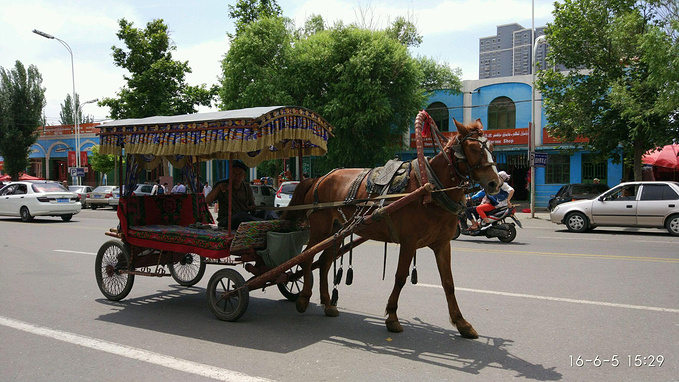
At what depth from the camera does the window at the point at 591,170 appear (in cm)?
2758

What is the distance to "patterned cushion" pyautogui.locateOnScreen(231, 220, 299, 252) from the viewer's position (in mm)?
5859

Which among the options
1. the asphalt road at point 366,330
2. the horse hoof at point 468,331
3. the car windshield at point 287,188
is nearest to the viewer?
the asphalt road at point 366,330

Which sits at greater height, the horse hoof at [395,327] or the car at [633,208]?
the car at [633,208]

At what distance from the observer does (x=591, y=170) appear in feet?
91.5

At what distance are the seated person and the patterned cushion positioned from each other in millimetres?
435

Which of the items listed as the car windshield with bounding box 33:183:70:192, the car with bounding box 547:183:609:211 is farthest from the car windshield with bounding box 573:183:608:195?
the car windshield with bounding box 33:183:70:192

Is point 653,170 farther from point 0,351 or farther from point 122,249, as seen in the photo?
point 0,351

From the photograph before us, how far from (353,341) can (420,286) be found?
8.93ft

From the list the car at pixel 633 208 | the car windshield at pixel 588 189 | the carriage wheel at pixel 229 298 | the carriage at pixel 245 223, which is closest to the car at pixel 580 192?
the car windshield at pixel 588 189

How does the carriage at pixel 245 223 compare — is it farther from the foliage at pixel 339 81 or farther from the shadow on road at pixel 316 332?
the foliage at pixel 339 81

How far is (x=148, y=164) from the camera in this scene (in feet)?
24.0

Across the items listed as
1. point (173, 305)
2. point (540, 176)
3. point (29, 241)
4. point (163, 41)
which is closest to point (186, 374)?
point (173, 305)

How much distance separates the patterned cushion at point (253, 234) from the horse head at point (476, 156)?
Answer: 238cm

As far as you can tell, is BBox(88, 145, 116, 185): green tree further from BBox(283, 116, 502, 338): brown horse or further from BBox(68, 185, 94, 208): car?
BBox(283, 116, 502, 338): brown horse
